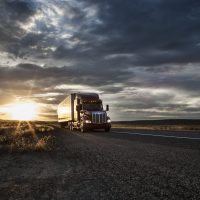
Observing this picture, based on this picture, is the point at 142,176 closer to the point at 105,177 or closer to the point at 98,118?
the point at 105,177

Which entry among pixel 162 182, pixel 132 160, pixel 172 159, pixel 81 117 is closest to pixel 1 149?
A: pixel 132 160

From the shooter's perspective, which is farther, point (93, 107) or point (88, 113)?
point (93, 107)

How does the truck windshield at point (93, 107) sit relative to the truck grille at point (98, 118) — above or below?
above

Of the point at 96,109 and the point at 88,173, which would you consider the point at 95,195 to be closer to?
the point at 88,173

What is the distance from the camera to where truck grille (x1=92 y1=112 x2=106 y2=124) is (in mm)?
32688

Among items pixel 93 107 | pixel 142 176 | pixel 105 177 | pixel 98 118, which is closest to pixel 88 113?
pixel 98 118

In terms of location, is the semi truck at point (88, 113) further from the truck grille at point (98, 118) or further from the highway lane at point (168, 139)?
the highway lane at point (168, 139)

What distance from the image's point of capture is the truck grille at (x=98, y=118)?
32.7 m

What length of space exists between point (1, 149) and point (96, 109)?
64.9 ft

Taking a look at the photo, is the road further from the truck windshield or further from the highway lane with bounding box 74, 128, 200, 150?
the truck windshield

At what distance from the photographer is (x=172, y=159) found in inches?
397

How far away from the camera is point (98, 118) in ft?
108

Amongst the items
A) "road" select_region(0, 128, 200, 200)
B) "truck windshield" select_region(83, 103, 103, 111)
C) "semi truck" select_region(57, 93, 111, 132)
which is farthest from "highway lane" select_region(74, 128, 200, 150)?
"truck windshield" select_region(83, 103, 103, 111)

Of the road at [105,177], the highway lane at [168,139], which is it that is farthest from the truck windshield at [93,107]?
the road at [105,177]
